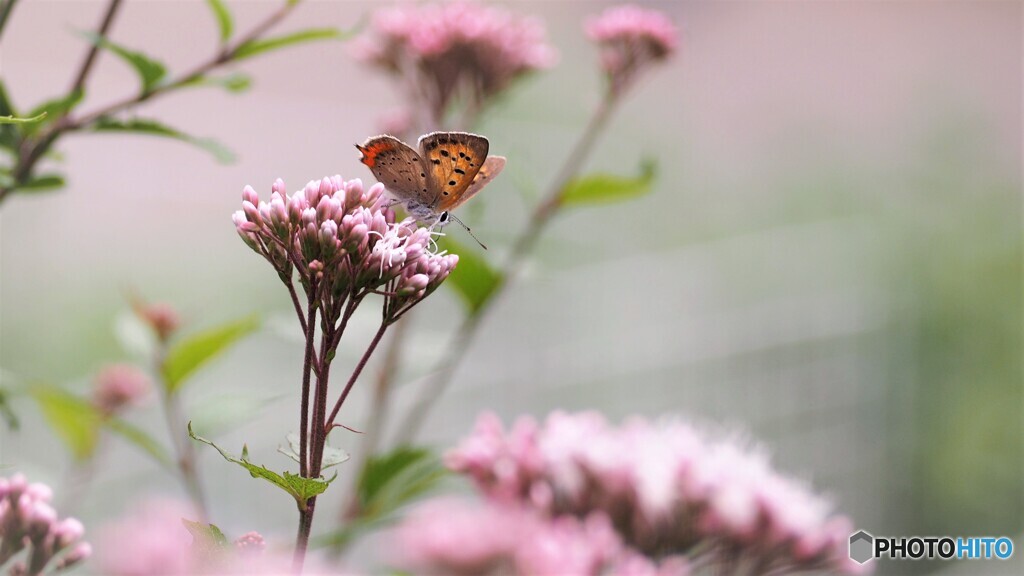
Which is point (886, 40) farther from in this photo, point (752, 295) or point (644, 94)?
point (752, 295)

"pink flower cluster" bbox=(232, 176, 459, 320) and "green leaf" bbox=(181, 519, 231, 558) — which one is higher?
"pink flower cluster" bbox=(232, 176, 459, 320)

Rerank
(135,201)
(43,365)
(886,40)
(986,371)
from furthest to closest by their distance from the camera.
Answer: (886,40)
(135,201)
(986,371)
(43,365)

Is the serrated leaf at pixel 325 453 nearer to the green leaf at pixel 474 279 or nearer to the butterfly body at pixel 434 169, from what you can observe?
the butterfly body at pixel 434 169

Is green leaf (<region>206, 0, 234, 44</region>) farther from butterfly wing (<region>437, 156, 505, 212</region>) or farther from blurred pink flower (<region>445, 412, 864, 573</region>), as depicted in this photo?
blurred pink flower (<region>445, 412, 864, 573</region>)

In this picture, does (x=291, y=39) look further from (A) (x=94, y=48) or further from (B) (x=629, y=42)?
(B) (x=629, y=42)

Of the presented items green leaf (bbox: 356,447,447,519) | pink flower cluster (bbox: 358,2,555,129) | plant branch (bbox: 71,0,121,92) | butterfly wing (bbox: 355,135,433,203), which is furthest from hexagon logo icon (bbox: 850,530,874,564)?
plant branch (bbox: 71,0,121,92)

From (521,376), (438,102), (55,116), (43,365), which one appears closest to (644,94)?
(521,376)

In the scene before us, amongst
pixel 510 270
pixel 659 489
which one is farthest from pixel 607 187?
pixel 659 489

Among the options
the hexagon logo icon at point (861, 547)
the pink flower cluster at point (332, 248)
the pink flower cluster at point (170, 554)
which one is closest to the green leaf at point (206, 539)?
the pink flower cluster at point (170, 554)
